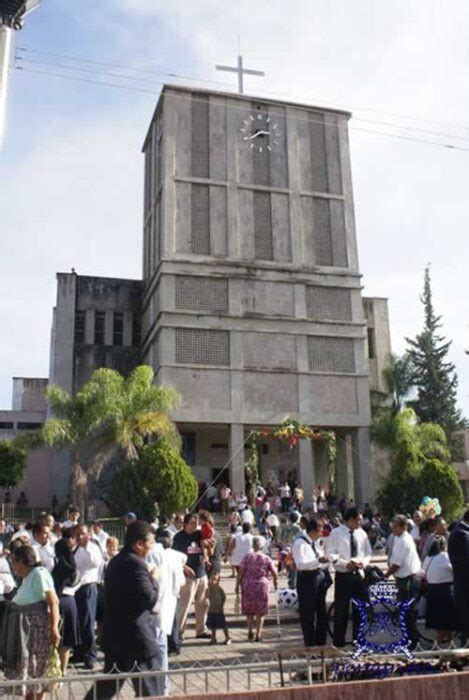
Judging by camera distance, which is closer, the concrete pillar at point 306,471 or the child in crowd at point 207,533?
the child in crowd at point 207,533

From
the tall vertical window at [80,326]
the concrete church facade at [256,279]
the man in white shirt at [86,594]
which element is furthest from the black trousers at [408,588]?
the tall vertical window at [80,326]

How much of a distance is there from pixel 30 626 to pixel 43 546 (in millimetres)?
2796

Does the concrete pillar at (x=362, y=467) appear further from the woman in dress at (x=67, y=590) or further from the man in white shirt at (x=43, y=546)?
the woman in dress at (x=67, y=590)

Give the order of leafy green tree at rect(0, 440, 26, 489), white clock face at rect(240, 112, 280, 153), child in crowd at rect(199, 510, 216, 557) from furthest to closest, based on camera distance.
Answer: white clock face at rect(240, 112, 280, 153) < leafy green tree at rect(0, 440, 26, 489) < child in crowd at rect(199, 510, 216, 557)

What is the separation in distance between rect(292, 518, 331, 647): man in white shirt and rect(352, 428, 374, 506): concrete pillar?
2471cm

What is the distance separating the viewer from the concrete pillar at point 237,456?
103ft

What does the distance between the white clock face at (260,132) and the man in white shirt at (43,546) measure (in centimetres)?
3106

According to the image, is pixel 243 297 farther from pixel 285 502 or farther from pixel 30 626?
pixel 30 626

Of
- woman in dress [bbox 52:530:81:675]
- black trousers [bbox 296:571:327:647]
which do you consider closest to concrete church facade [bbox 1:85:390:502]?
black trousers [bbox 296:571:327:647]

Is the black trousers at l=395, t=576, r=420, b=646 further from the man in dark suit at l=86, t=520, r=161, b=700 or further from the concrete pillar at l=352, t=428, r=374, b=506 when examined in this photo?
the concrete pillar at l=352, t=428, r=374, b=506

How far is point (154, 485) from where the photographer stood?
24719 mm

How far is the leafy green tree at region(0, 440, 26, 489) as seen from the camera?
3173 cm

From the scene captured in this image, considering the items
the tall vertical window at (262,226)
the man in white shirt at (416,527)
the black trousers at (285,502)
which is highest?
the tall vertical window at (262,226)

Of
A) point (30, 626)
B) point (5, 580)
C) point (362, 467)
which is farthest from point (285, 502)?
point (30, 626)
